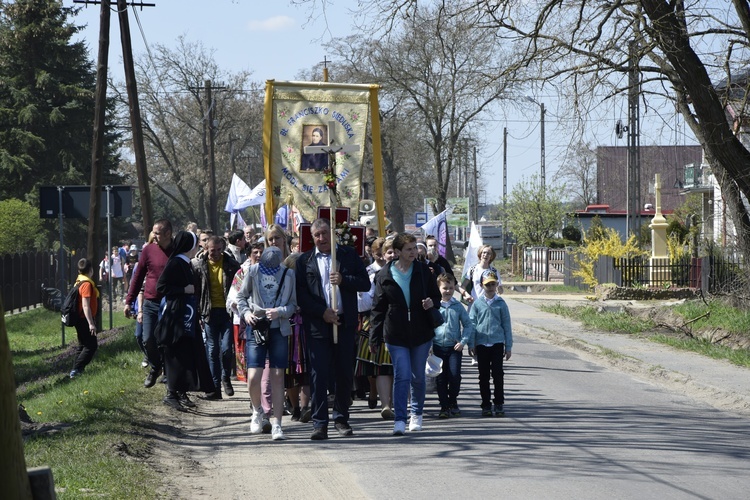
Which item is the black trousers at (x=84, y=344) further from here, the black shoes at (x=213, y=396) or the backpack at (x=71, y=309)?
the black shoes at (x=213, y=396)

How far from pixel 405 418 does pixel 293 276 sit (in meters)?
1.65

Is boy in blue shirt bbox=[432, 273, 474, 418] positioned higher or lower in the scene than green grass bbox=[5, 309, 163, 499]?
higher

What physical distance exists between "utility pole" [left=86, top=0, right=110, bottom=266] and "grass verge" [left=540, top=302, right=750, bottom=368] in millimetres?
10495

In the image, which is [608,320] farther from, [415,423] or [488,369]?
[415,423]

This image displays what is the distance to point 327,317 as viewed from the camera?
9.87 m

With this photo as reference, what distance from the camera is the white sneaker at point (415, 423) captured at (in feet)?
34.0

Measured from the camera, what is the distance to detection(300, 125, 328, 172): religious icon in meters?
15.7

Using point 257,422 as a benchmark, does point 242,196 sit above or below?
above

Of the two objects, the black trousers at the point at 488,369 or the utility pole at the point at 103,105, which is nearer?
the black trousers at the point at 488,369

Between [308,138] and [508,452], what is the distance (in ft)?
25.8

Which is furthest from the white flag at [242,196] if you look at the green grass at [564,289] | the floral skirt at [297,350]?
the floral skirt at [297,350]

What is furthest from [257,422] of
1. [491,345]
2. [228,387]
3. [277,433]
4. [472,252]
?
[472,252]

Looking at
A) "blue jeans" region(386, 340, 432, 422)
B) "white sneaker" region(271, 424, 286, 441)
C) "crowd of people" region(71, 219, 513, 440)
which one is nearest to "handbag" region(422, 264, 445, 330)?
"crowd of people" region(71, 219, 513, 440)

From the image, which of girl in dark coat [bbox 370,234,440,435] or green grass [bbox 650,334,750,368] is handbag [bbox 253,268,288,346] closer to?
girl in dark coat [bbox 370,234,440,435]
